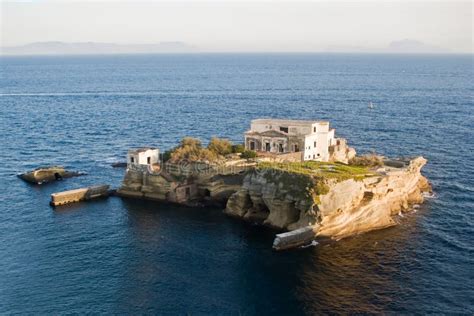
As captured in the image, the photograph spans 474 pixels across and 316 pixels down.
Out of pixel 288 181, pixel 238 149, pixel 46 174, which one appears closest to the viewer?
pixel 288 181

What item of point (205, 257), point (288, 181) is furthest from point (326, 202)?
point (205, 257)

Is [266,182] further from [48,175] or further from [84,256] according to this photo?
[48,175]

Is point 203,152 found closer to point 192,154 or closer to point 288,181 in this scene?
point 192,154

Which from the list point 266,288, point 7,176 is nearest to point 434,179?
point 266,288

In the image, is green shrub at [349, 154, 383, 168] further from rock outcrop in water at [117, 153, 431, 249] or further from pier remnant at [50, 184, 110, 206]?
pier remnant at [50, 184, 110, 206]

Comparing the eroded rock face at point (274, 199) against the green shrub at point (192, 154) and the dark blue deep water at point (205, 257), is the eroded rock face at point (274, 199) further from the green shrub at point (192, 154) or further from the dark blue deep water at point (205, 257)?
the green shrub at point (192, 154)

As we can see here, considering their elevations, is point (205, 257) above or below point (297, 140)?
below
